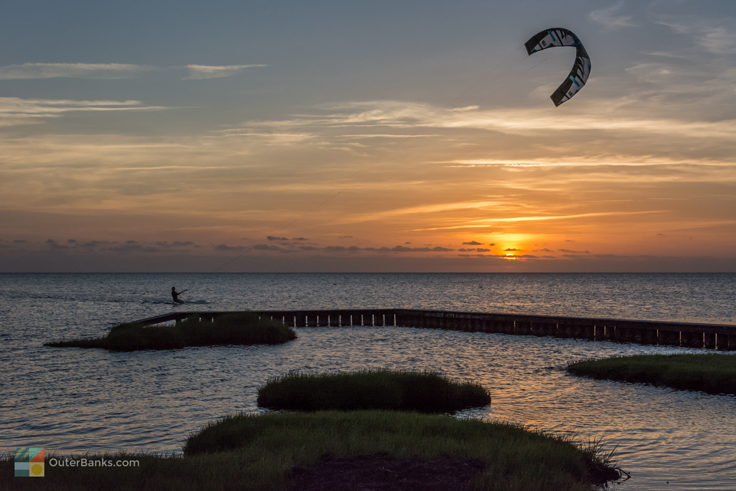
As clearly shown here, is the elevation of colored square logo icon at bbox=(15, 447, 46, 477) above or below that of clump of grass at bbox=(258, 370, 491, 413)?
above

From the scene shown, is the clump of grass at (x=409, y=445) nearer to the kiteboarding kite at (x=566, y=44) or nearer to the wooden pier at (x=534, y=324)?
the kiteboarding kite at (x=566, y=44)

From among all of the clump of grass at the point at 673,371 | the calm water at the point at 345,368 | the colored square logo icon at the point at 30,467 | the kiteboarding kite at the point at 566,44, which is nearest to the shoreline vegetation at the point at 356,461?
the colored square logo icon at the point at 30,467

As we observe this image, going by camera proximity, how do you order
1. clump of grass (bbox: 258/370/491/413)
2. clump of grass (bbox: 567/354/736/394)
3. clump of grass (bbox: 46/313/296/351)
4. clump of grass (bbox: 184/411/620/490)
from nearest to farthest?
1. clump of grass (bbox: 184/411/620/490)
2. clump of grass (bbox: 258/370/491/413)
3. clump of grass (bbox: 567/354/736/394)
4. clump of grass (bbox: 46/313/296/351)

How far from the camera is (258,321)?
54688 millimetres

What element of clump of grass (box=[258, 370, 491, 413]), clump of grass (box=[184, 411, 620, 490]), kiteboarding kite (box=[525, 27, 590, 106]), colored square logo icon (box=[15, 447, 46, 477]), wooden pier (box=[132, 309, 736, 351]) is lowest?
wooden pier (box=[132, 309, 736, 351])

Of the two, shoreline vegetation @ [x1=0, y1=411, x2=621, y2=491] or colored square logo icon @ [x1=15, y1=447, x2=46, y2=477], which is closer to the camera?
shoreline vegetation @ [x1=0, y1=411, x2=621, y2=491]

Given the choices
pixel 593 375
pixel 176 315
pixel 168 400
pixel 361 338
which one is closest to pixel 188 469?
pixel 168 400

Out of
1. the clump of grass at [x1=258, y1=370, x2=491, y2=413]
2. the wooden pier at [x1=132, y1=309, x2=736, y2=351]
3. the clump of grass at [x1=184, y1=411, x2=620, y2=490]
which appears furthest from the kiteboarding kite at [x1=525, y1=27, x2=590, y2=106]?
the wooden pier at [x1=132, y1=309, x2=736, y2=351]

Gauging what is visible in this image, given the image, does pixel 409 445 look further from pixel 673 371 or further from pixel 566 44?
pixel 673 371

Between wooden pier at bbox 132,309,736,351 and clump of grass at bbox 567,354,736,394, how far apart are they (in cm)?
1348

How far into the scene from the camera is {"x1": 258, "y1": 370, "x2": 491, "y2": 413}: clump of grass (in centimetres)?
2498

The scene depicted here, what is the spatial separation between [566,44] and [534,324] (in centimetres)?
4183

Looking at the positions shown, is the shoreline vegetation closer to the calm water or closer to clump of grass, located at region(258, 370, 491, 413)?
the calm water

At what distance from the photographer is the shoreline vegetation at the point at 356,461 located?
13.4 meters
